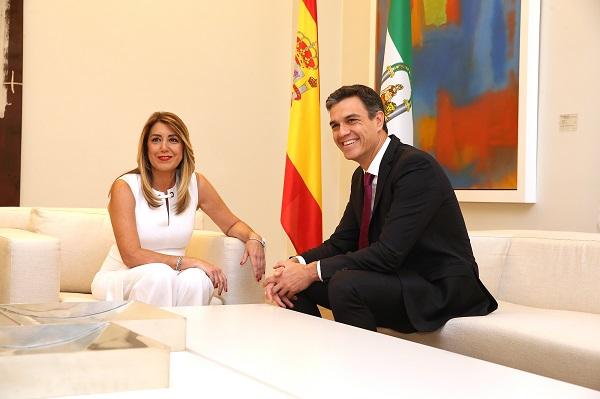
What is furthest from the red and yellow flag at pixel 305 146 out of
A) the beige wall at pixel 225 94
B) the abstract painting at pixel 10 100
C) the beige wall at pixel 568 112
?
the abstract painting at pixel 10 100

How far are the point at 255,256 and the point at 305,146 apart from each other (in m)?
1.70

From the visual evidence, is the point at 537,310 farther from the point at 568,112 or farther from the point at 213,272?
the point at 568,112

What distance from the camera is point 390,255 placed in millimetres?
2824

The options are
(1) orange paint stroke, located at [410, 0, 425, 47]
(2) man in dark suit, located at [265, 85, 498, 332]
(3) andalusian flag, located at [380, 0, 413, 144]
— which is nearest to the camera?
(2) man in dark suit, located at [265, 85, 498, 332]

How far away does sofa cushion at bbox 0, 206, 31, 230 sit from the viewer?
353cm

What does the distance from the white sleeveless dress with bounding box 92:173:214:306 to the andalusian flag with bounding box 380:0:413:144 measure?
57.1 inches

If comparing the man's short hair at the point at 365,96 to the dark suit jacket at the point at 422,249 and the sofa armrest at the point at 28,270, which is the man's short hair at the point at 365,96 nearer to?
the dark suit jacket at the point at 422,249

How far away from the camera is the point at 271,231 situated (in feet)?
18.5

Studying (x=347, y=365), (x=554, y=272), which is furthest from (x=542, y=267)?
(x=347, y=365)

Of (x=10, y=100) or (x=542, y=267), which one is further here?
(x=10, y=100)

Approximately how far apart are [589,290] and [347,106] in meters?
1.17

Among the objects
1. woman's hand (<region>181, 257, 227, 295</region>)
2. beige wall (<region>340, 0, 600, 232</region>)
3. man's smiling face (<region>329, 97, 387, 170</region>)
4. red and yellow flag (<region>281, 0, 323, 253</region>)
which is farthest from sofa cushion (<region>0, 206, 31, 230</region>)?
beige wall (<region>340, 0, 600, 232</region>)

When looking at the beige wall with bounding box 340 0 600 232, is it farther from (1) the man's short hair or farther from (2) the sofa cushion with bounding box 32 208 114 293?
(2) the sofa cushion with bounding box 32 208 114 293

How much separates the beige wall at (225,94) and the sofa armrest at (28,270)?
1918 mm
